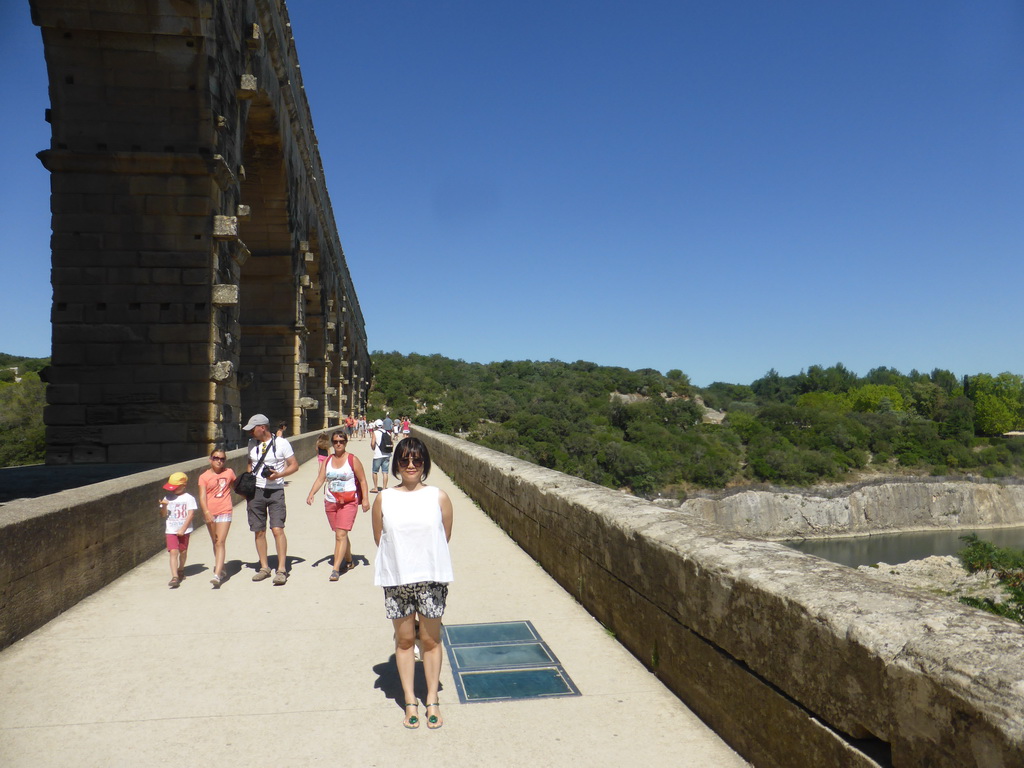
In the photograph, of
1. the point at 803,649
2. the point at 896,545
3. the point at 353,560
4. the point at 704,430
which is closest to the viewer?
the point at 803,649

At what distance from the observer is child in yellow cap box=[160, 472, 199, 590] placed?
570 cm

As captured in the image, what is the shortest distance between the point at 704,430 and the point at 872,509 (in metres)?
32.2

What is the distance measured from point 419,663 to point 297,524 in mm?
5337

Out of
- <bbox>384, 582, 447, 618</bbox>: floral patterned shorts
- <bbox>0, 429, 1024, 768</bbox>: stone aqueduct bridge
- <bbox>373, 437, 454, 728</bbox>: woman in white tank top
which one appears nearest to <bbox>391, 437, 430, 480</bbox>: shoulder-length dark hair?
<bbox>373, 437, 454, 728</bbox>: woman in white tank top

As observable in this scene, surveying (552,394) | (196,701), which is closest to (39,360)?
(552,394)

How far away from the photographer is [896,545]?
58.7m

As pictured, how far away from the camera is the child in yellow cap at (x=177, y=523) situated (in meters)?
5.70

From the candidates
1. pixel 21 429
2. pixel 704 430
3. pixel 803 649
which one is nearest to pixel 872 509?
pixel 704 430

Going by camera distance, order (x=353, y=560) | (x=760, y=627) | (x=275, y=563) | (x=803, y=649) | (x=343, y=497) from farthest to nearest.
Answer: (x=353, y=560) → (x=275, y=563) → (x=343, y=497) → (x=760, y=627) → (x=803, y=649)

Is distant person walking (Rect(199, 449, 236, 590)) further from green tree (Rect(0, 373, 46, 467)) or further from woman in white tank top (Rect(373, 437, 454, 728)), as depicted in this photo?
green tree (Rect(0, 373, 46, 467))

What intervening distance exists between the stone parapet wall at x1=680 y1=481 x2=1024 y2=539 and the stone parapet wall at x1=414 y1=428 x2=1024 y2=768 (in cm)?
4942

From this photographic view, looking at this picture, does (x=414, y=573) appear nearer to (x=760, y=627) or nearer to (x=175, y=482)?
(x=760, y=627)

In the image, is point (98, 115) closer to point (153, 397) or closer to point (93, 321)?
point (93, 321)

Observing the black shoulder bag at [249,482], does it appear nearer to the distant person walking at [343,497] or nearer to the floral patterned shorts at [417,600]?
the distant person walking at [343,497]
